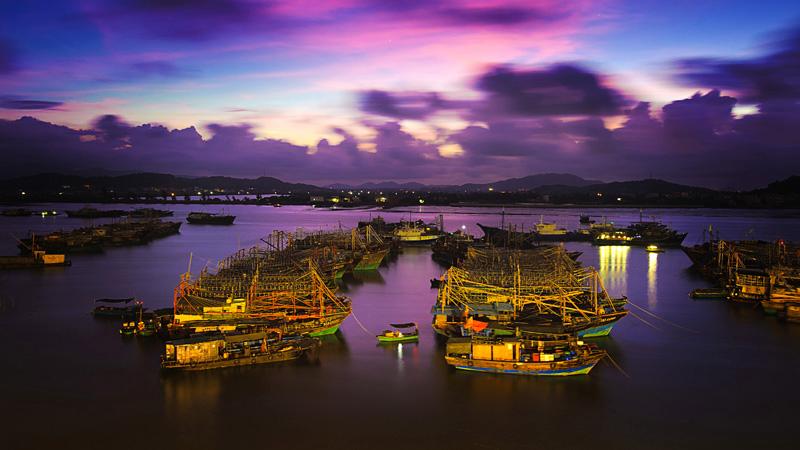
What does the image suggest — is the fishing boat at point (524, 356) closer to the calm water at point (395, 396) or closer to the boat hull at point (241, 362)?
the calm water at point (395, 396)

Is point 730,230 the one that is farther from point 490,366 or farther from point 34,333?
point 34,333

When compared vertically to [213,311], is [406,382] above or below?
below

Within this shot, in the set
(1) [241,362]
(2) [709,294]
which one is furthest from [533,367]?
(2) [709,294]

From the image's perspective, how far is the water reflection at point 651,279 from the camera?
17188mm

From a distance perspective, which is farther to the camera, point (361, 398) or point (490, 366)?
point (490, 366)

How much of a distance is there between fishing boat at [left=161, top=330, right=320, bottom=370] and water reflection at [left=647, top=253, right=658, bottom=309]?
10.4m

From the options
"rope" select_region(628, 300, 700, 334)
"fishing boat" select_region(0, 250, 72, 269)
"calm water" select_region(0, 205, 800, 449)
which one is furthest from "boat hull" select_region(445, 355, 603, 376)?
"fishing boat" select_region(0, 250, 72, 269)

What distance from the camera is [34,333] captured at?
1272 cm

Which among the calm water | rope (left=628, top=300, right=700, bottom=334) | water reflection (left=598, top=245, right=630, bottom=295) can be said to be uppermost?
water reflection (left=598, top=245, right=630, bottom=295)

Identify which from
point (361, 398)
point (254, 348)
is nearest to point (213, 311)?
point (254, 348)

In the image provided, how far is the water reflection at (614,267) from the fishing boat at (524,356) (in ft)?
31.3

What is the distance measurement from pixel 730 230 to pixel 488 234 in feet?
67.0

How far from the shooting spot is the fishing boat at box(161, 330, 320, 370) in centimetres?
973

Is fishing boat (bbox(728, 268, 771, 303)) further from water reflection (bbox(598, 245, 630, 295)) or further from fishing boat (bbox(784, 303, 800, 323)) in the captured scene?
water reflection (bbox(598, 245, 630, 295))
